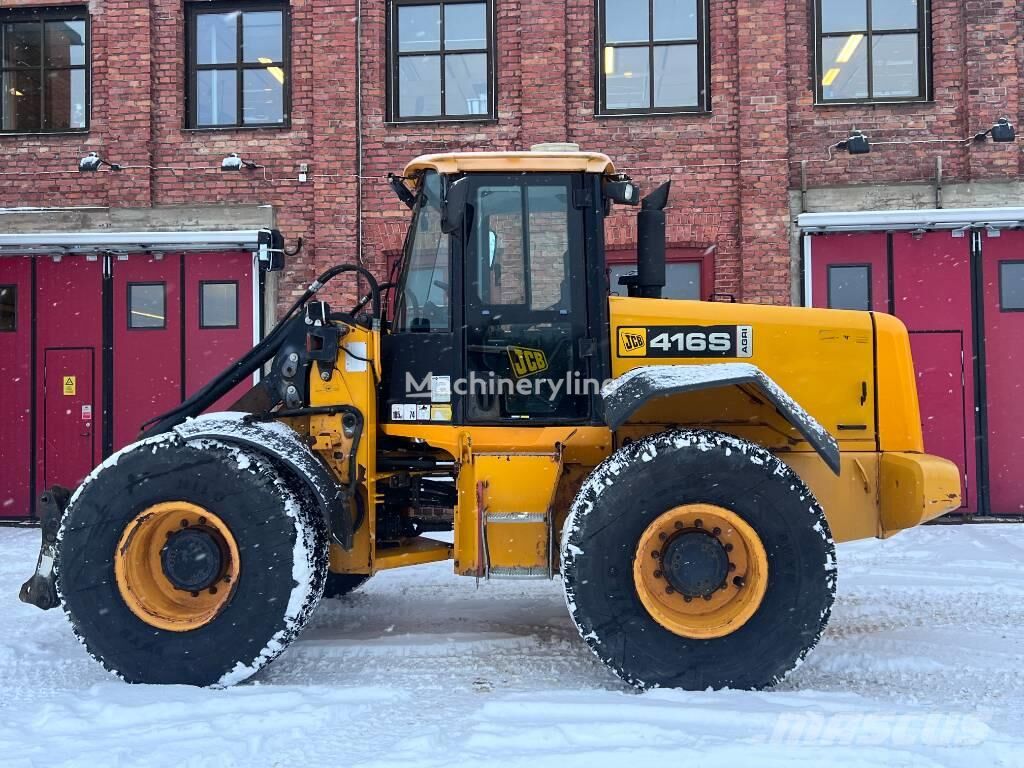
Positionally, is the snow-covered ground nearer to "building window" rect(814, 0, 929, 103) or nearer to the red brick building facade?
the red brick building facade

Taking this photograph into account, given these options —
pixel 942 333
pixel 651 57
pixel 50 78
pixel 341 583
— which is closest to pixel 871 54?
pixel 651 57

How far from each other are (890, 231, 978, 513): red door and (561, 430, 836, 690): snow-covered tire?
6.36 m

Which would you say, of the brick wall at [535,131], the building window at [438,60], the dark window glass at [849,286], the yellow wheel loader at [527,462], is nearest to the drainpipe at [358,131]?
the brick wall at [535,131]

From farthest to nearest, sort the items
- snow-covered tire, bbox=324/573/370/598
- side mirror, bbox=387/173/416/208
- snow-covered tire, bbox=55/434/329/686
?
snow-covered tire, bbox=324/573/370/598, side mirror, bbox=387/173/416/208, snow-covered tire, bbox=55/434/329/686

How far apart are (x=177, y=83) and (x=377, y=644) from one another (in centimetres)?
797

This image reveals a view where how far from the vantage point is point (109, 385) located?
10.0 meters

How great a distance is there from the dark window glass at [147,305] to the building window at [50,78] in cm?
221

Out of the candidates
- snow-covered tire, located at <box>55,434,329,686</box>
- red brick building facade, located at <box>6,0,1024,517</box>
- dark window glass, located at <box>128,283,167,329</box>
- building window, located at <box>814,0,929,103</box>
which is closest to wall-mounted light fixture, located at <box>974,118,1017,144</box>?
red brick building facade, located at <box>6,0,1024,517</box>

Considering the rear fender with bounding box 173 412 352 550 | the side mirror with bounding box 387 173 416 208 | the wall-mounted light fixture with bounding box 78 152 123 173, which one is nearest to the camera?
the rear fender with bounding box 173 412 352 550

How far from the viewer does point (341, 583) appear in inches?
229

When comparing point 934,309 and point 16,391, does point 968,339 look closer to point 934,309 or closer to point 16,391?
point 934,309

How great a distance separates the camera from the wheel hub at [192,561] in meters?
4.16

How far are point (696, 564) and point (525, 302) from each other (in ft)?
5.25

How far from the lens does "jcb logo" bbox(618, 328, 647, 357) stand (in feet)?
15.1
